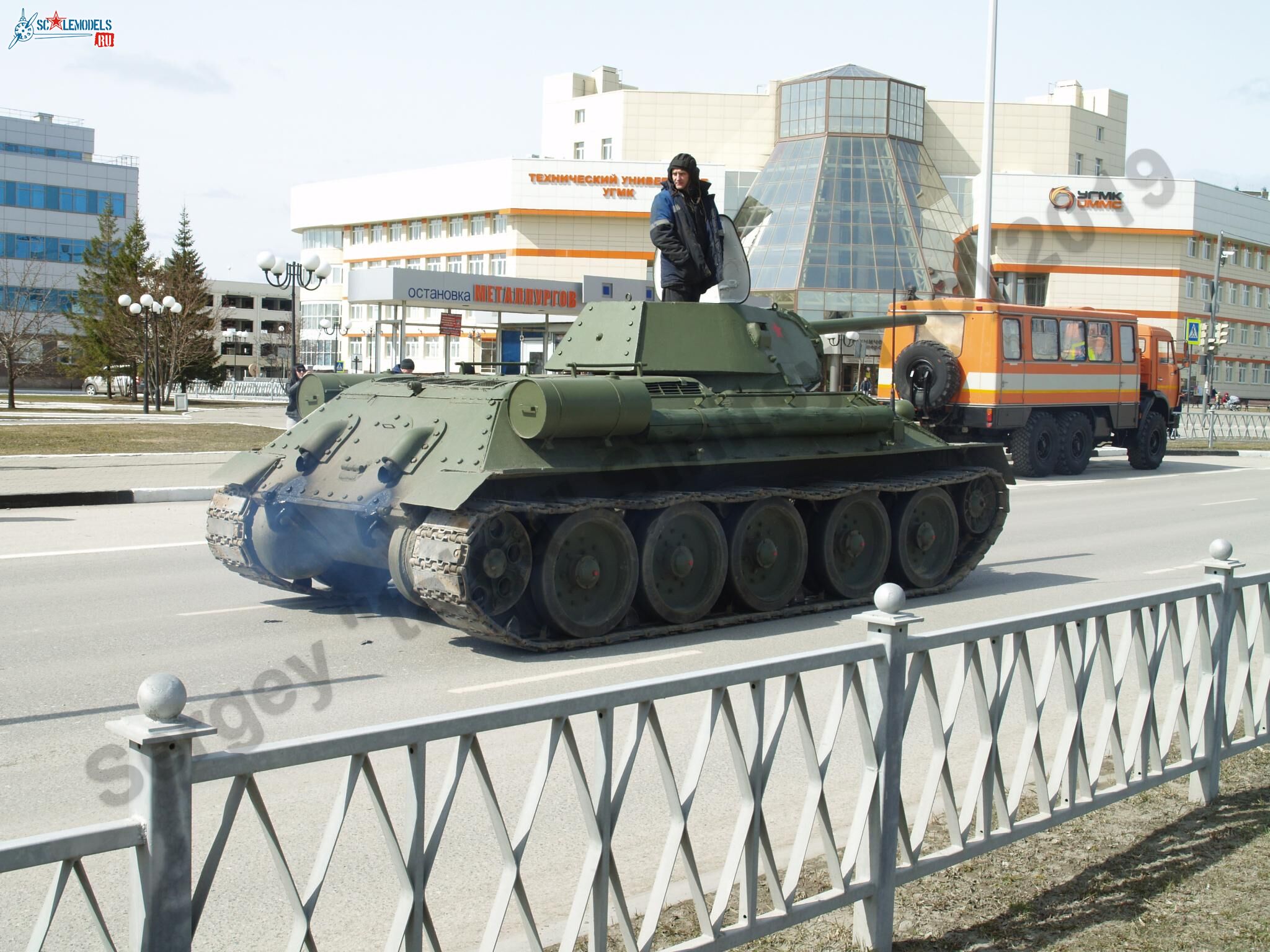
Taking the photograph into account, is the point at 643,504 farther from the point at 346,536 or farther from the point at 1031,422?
the point at 1031,422

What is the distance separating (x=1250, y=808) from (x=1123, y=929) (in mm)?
1712

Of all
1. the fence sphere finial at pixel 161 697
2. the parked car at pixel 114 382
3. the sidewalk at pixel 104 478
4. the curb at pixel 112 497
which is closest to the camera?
the fence sphere finial at pixel 161 697

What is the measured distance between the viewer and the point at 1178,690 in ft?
18.5

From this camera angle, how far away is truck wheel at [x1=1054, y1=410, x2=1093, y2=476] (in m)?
25.2

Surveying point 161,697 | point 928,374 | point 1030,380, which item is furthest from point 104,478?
point 161,697

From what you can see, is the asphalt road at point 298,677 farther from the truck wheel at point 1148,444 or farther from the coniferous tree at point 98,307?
the coniferous tree at point 98,307

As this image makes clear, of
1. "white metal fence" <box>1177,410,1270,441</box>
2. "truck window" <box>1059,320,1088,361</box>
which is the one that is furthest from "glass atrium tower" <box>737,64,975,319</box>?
"truck window" <box>1059,320,1088,361</box>

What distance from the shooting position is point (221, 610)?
9.95m

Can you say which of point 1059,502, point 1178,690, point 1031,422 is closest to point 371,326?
point 1031,422

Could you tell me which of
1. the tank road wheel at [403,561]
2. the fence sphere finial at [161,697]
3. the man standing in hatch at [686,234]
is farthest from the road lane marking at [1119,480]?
the fence sphere finial at [161,697]

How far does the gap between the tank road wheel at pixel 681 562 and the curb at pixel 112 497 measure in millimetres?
8507

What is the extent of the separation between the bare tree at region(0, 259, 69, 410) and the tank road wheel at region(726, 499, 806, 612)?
37.7 metres

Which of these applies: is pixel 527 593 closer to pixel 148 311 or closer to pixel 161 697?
pixel 161 697

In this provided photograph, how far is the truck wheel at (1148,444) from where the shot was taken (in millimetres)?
27266
